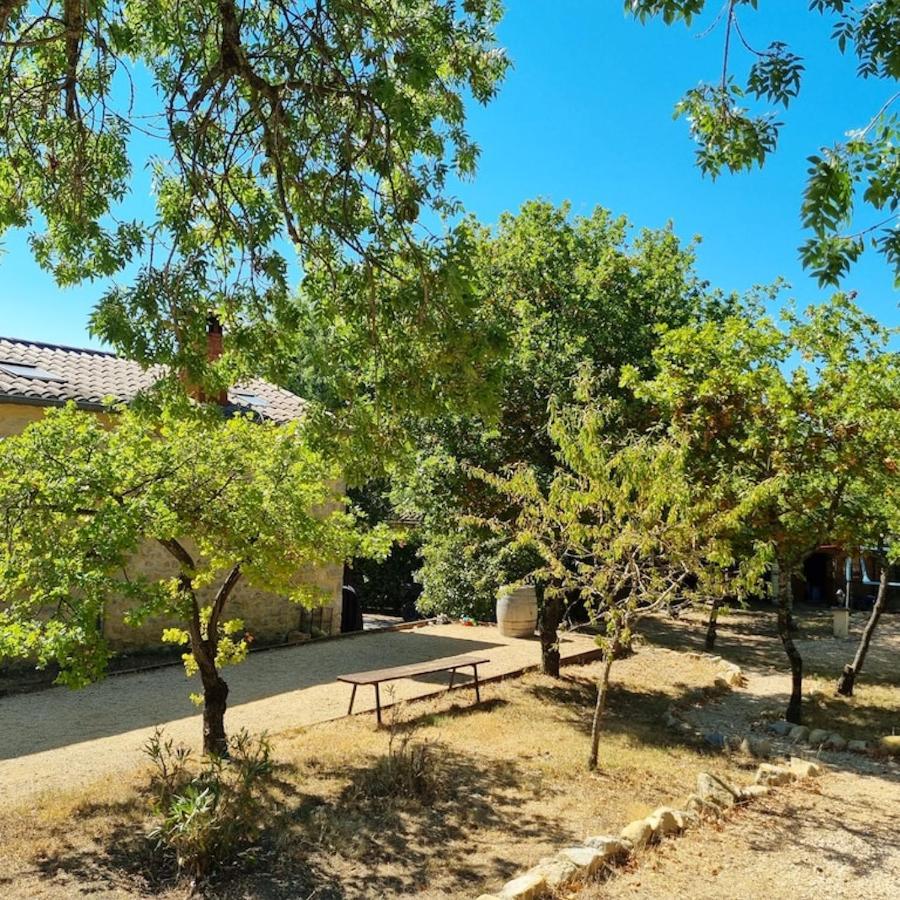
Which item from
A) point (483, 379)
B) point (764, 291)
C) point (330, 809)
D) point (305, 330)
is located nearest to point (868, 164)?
point (483, 379)

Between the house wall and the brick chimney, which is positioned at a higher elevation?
the brick chimney

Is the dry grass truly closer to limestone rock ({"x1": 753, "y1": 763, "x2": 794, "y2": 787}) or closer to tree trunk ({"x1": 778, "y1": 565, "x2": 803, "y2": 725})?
limestone rock ({"x1": 753, "y1": 763, "x2": 794, "y2": 787})

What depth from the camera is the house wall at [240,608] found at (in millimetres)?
12203

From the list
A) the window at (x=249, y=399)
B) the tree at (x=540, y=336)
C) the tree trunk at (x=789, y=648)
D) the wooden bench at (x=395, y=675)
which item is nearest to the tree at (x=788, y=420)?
the tree trunk at (x=789, y=648)

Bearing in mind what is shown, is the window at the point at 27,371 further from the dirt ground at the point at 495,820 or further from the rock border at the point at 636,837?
the rock border at the point at 636,837

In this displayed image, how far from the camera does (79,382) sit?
44.6 feet

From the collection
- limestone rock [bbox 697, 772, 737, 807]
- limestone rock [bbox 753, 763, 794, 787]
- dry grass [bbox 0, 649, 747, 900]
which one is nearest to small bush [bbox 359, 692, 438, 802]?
dry grass [bbox 0, 649, 747, 900]

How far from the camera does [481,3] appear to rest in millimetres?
6738

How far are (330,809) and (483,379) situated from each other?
3996 millimetres

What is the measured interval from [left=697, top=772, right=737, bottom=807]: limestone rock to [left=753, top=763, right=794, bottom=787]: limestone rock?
2.90ft

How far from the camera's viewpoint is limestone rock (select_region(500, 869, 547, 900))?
4.89 m

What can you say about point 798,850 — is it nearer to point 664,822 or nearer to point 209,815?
point 664,822

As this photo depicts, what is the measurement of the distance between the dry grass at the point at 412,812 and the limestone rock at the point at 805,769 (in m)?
0.68

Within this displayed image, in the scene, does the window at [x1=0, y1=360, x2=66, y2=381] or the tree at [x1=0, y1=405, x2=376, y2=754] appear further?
the window at [x1=0, y1=360, x2=66, y2=381]
